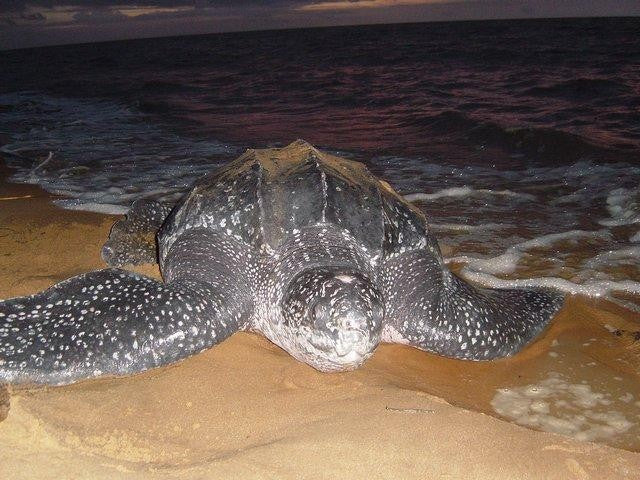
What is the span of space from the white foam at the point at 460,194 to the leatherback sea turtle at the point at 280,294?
103 inches

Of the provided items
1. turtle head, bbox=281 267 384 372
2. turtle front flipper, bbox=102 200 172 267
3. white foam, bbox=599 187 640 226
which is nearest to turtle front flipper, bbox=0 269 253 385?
turtle head, bbox=281 267 384 372

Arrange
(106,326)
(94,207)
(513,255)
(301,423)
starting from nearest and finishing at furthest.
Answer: (301,423) < (106,326) < (513,255) < (94,207)

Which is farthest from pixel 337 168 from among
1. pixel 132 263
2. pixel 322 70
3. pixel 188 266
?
pixel 322 70

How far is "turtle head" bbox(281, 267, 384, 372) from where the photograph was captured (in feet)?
7.52

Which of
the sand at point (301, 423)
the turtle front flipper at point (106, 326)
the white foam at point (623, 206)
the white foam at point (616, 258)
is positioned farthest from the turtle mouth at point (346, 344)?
the white foam at point (623, 206)

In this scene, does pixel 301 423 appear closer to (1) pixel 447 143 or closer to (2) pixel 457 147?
(2) pixel 457 147

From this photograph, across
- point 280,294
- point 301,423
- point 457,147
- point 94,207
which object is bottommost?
point 457,147

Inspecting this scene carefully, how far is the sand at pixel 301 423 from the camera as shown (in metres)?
1.91

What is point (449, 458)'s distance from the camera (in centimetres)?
202

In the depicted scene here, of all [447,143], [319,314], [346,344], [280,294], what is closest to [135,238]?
[280,294]

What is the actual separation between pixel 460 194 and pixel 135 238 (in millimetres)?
Answer: 3883

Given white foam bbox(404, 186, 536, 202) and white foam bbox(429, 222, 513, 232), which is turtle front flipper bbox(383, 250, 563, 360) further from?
white foam bbox(404, 186, 536, 202)

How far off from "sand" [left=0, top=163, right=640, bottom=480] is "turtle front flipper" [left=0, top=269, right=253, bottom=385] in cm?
10

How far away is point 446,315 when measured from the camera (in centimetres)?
285
